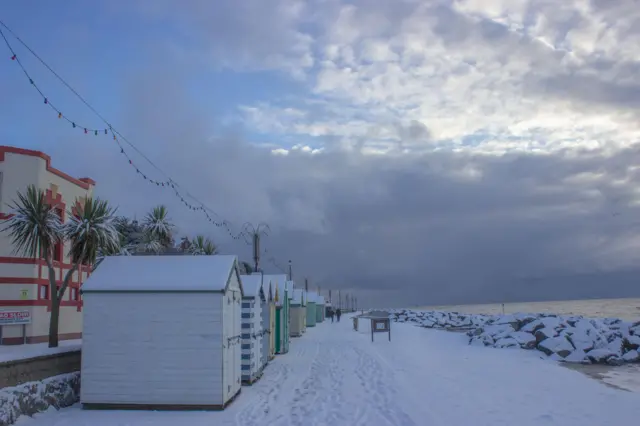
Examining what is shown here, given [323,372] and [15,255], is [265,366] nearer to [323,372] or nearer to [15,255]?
[323,372]

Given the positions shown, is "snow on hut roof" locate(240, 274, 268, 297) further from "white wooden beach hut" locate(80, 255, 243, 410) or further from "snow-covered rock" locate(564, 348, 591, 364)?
"snow-covered rock" locate(564, 348, 591, 364)

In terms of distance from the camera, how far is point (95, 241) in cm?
1555

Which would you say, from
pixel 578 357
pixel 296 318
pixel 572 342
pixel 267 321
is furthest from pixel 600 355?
pixel 296 318

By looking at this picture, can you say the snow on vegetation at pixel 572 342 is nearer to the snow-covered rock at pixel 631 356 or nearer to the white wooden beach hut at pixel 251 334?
the snow-covered rock at pixel 631 356

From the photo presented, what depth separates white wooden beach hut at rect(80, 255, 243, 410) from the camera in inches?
473

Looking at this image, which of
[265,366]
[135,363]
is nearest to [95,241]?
[135,363]

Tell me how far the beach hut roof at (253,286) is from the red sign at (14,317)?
7.85 metres

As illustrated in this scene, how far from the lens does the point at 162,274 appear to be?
12.8 meters

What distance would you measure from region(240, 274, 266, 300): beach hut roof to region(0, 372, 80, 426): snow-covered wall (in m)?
5.31

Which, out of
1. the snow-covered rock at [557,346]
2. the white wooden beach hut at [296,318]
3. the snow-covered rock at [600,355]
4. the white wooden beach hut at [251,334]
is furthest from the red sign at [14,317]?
the snow-covered rock at [600,355]

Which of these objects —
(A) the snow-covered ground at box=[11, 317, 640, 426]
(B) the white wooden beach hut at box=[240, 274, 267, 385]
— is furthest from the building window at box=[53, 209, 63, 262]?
(A) the snow-covered ground at box=[11, 317, 640, 426]

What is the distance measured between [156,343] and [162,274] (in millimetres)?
1561

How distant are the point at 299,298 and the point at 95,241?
87.2 feet

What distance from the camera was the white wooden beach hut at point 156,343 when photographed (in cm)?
1202
